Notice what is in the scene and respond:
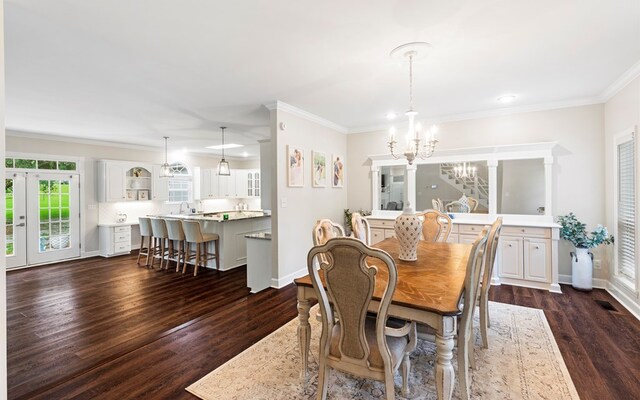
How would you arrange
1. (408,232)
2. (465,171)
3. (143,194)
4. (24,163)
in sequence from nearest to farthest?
(408,232) → (465,171) → (24,163) → (143,194)

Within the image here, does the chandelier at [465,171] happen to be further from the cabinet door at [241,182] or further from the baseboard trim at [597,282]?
the cabinet door at [241,182]

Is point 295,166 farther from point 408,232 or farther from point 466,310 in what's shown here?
point 466,310

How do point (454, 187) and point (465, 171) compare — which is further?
point (454, 187)

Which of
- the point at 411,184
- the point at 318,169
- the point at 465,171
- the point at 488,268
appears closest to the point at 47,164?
the point at 318,169

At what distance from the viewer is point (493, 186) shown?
15.1 ft

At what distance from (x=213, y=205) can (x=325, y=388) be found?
8.47 meters

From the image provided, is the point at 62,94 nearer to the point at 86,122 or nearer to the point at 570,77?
the point at 86,122

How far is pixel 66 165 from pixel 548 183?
8.89 metres

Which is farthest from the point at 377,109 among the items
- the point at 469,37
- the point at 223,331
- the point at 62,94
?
the point at 62,94

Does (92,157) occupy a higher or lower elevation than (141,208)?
higher

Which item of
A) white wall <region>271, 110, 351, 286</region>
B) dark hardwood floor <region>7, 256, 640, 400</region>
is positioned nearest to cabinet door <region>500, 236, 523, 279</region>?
dark hardwood floor <region>7, 256, 640, 400</region>

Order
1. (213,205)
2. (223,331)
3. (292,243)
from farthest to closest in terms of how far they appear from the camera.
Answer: (213,205)
(292,243)
(223,331)

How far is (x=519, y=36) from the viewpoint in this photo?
7.90 feet

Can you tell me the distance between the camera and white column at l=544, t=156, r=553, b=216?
4184 mm
